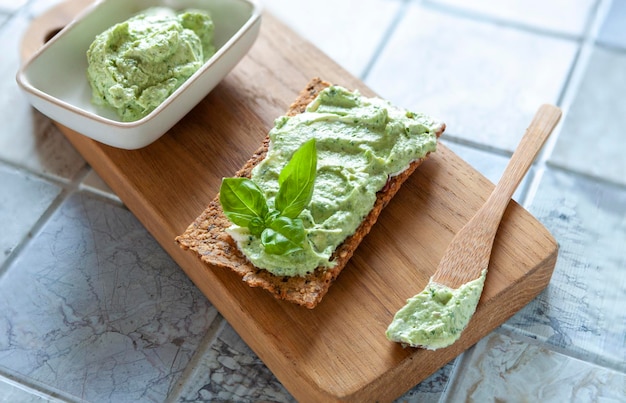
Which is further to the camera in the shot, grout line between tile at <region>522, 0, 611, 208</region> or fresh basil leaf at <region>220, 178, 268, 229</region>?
grout line between tile at <region>522, 0, 611, 208</region>

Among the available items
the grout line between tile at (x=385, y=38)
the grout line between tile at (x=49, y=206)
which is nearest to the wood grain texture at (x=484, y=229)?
the grout line between tile at (x=385, y=38)

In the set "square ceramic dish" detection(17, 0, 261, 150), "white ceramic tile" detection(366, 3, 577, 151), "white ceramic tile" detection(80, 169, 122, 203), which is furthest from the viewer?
"white ceramic tile" detection(366, 3, 577, 151)

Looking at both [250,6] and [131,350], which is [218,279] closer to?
[131,350]

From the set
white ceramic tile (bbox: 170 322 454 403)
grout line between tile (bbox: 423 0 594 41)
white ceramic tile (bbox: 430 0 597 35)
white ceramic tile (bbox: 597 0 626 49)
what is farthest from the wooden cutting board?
white ceramic tile (bbox: 597 0 626 49)

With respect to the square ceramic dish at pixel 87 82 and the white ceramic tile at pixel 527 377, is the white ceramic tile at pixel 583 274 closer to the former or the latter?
the white ceramic tile at pixel 527 377

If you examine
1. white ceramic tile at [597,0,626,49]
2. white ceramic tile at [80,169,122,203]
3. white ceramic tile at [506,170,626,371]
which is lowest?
white ceramic tile at [80,169,122,203]

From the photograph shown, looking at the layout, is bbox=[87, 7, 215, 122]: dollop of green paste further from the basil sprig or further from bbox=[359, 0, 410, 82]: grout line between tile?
bbox=[359, 0, 410, 82]: grout line between tile
